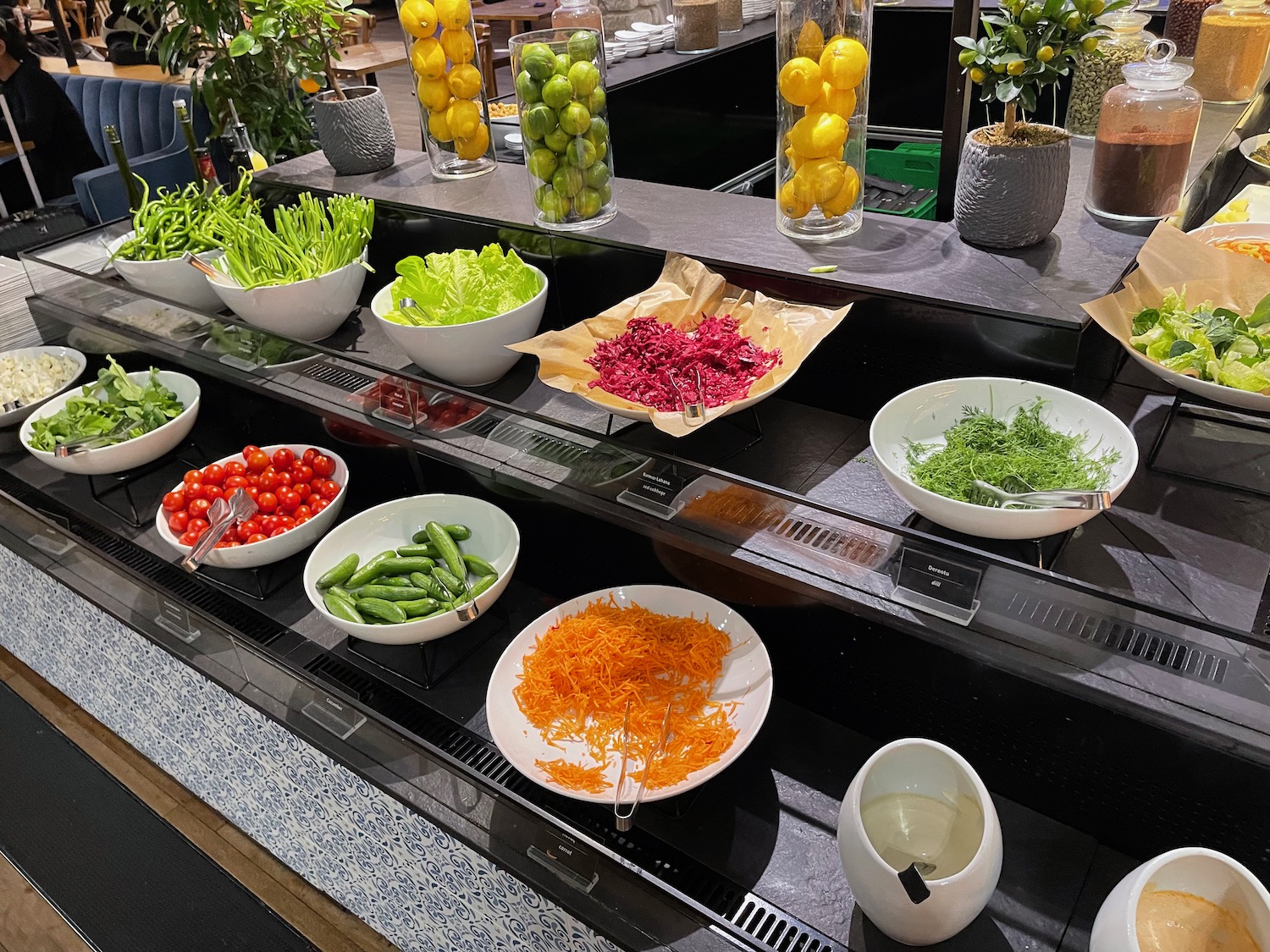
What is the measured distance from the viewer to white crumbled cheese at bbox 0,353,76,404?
2.01 metres

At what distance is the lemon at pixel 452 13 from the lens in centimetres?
174

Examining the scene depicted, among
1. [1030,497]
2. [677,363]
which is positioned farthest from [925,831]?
[677,363]

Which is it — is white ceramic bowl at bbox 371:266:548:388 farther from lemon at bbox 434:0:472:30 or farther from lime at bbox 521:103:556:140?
lemon at bbox 434:0:472:30

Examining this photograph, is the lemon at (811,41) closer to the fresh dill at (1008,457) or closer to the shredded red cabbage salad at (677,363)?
the shredded red cabbage salad at (677,363)

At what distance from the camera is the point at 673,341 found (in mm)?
1281

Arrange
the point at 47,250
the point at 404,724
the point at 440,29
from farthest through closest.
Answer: the point at 47,250 < the point at 440,29 < the point at 404,724

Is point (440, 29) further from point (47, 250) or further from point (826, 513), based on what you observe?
point (826, 513)

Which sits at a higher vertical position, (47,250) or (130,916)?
(47,250)

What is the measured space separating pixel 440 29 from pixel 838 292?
3.34 ft

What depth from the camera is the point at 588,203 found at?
162cm

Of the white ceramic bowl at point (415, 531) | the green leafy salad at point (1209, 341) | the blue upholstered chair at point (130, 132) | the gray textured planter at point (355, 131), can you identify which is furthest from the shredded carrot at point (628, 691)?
the blue upholstered chair at point (130, 132)

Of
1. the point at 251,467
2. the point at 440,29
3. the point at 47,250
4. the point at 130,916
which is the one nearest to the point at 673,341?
the point at 251,467

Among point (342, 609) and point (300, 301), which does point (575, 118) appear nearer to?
point (300, 301)

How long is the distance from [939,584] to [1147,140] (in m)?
0.81
